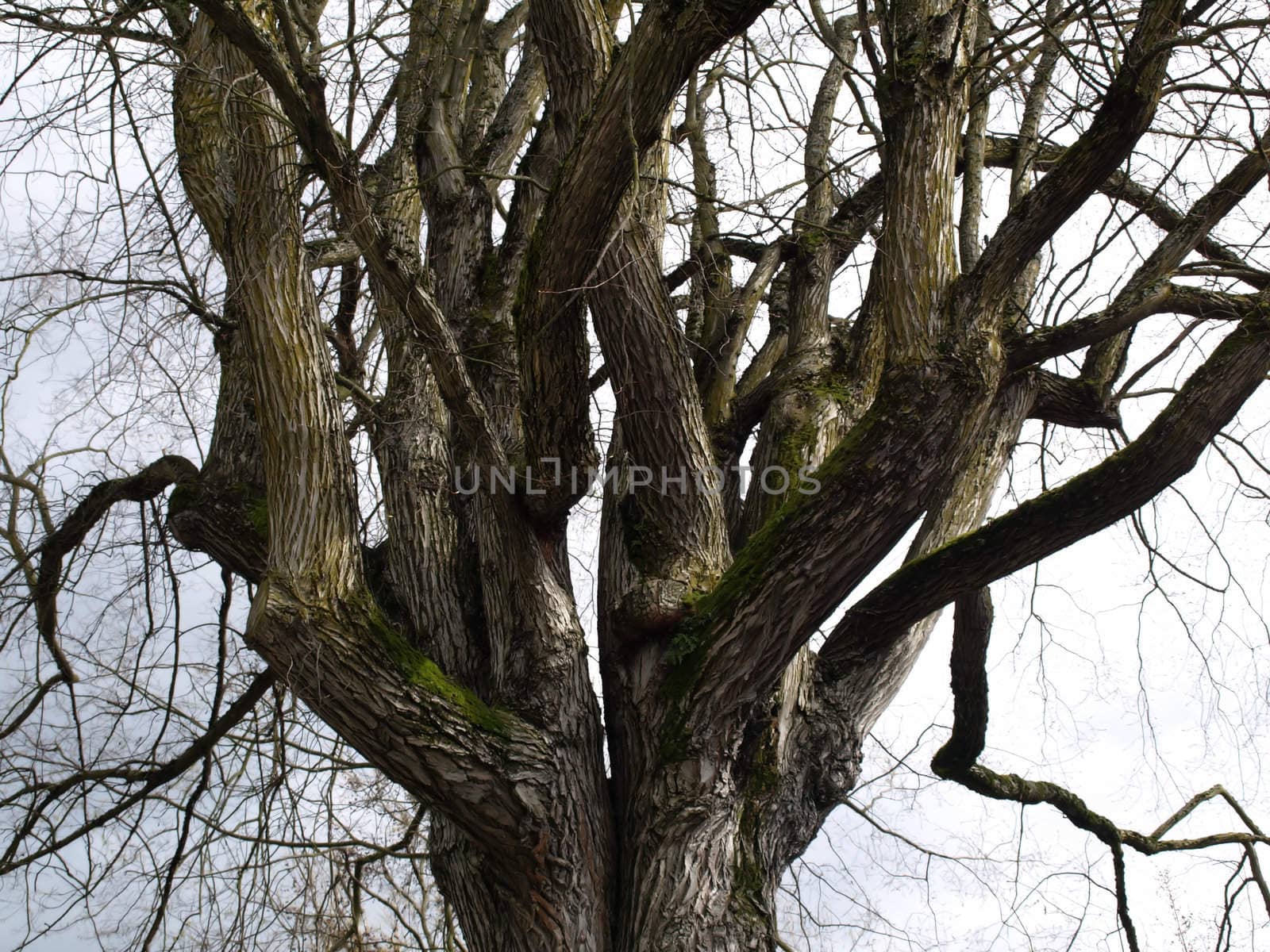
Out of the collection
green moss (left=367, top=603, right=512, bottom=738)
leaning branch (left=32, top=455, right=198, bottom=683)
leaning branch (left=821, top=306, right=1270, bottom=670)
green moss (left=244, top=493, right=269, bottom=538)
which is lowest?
green moss (left=367, top=603, right=512, bottom=738)

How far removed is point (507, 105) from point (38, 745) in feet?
11.3

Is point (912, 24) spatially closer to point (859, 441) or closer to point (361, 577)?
point (859, 441)

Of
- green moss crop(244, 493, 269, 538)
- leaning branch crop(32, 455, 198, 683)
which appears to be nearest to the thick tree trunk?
green moss crop(244, 493, 269, 538)

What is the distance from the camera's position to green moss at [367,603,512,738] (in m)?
3.20

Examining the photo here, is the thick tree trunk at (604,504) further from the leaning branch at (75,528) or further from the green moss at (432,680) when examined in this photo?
the leaning branch at (75,528)

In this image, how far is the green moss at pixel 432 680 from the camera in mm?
3195

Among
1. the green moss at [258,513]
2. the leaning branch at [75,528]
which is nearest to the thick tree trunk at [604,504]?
the green moss at [258,513]

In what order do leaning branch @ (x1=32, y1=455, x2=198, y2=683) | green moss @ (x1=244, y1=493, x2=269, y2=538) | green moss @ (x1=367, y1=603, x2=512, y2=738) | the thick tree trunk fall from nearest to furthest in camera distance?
the thick tree trunk
green moss @ (x1=367, y1=603, x2=512, y2=738)
green moss @ (x1=244, y1=493, x2=269, y2=538)
leaning branch @ (x1=32, y1=455, x2=198, y2=683)

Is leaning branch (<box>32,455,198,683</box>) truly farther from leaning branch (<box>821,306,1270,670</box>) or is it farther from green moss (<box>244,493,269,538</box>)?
leaning branch (<box>821,306,1270,670</box>)

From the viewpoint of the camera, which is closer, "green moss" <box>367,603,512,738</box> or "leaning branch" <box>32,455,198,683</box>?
"green moss" <box>367,603,512,738</box>

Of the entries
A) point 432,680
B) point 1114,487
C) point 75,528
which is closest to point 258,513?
point 432,680

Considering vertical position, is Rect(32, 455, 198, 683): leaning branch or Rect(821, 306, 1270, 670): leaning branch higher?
Rect(32, 455, 198, 683): leaning branch

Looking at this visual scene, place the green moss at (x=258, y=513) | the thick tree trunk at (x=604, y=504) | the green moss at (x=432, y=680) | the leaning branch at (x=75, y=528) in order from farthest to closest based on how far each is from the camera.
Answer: the leaning branch at (x=75, y=528) < the green moss at (x=258, y=513) < the green moss at (x=432, y=680) < the thick tree trunk at (x=604, y=504)

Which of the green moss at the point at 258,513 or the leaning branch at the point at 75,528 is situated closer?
the green moss at the point at 258,513
